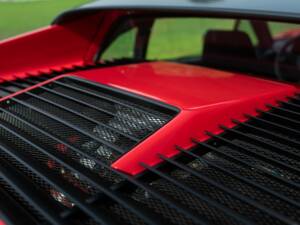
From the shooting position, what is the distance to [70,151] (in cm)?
146

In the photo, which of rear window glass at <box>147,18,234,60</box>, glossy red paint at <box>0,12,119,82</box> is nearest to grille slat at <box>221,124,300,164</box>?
glossy red paint at <box>0,12,119,82</box>

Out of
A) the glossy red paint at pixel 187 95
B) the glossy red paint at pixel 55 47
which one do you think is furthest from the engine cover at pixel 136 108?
the glossy red paint at pixel 55 47

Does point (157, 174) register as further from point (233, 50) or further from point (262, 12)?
point (233, 50)

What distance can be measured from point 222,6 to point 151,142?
79 cm

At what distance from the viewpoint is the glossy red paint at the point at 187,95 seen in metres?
1.41

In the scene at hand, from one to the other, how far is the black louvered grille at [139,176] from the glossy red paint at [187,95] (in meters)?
0.05

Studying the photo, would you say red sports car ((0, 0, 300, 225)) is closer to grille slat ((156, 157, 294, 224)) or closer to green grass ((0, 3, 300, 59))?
grille slat ((156, 157, 294, 224))

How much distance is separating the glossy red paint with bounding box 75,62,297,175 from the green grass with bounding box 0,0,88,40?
24.3 feet

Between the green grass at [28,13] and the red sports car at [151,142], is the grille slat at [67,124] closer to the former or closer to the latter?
the red sports car at [151,142]

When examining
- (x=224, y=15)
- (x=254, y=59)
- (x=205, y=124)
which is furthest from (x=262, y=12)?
(x=254, y=59)

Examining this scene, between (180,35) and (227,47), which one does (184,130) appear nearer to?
(227,47)

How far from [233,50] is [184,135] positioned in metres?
1.67

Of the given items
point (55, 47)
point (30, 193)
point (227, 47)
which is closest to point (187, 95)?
point (30, 193)

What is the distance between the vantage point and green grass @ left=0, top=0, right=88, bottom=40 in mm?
9809
